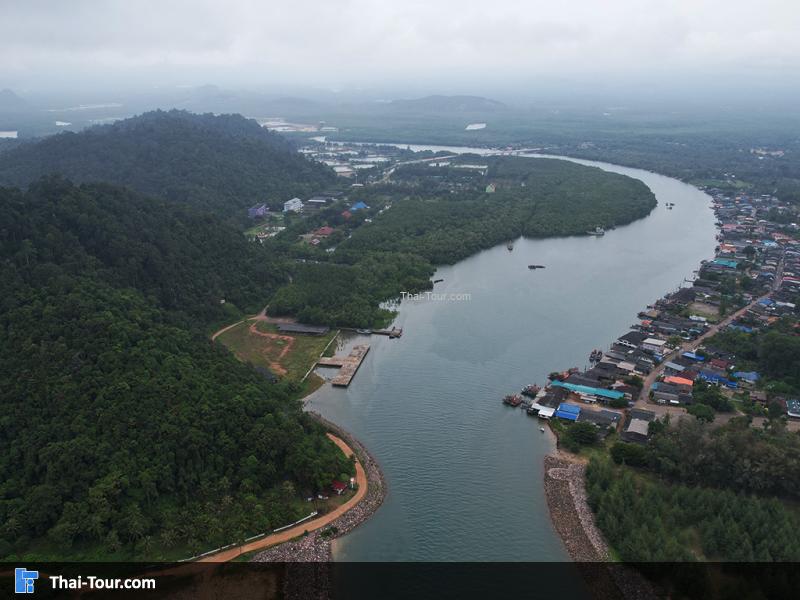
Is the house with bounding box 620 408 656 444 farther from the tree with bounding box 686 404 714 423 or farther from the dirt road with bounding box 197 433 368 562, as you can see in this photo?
the dirt road with bounding box 197 433 368 562

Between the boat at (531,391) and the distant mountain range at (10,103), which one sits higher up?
the distant mountain range at (10,103)

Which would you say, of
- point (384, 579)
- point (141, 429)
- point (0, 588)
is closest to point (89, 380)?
point (141, 429)

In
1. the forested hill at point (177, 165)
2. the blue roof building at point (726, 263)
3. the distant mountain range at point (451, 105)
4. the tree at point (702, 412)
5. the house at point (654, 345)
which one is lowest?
the house at point (654, 345)

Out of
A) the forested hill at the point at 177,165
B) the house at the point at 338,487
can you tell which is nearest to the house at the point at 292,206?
the forested hill at the point at 177,165

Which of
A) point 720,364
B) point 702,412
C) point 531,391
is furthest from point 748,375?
point 531,391

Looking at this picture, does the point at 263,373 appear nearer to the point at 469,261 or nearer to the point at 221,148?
the point at 469,261

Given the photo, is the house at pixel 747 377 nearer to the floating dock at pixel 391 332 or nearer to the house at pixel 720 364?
the house at pixel 720 364

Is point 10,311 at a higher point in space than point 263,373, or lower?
higher
